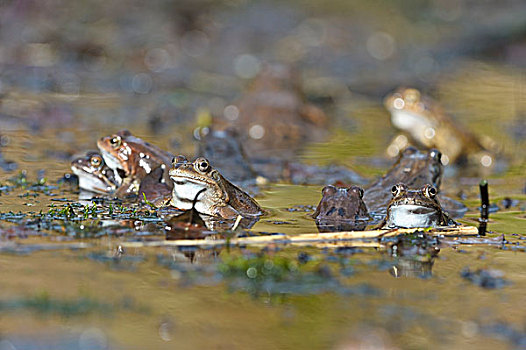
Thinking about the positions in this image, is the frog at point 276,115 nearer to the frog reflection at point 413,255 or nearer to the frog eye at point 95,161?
the frog eye at point 95,161

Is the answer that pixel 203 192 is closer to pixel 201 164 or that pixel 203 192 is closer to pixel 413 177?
pixel 201 164

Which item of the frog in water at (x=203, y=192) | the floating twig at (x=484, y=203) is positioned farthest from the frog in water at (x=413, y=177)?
the frog in water at (x=203, y=192)

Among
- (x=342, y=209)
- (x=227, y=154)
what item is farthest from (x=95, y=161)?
(x=342, y=209)

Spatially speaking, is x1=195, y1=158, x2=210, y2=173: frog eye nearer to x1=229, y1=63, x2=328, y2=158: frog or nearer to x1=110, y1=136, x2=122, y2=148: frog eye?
x1=110, y1=136, x2=122, y2=148: frog eye

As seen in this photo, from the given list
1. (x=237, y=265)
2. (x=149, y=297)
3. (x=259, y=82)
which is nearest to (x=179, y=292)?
(x=149, y=297)

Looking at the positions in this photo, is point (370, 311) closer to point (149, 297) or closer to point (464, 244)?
point (149, 297)

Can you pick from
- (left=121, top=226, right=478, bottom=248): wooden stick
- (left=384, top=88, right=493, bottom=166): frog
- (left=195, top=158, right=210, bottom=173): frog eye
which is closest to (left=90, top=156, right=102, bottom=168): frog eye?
(left=195, top=158, right=210, bottom=173): frog eye
